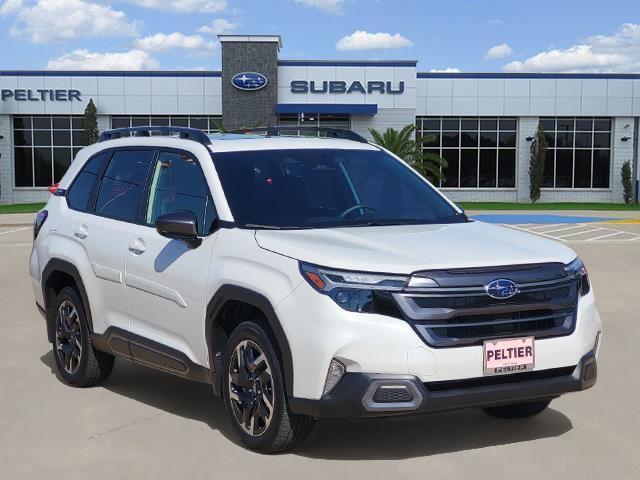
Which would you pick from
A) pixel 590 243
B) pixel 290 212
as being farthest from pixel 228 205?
pixel 590 243

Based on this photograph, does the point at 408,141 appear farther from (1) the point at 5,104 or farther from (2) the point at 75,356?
(2) the point at 75,356

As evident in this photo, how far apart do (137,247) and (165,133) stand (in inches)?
38.2

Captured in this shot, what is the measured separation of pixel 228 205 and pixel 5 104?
45.8 meters

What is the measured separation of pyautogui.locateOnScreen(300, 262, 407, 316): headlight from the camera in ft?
15.7

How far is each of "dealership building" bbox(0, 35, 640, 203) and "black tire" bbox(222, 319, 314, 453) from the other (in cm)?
4103

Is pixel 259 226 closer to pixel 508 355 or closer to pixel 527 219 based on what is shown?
pixel 508 355

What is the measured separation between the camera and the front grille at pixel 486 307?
481 centimetres

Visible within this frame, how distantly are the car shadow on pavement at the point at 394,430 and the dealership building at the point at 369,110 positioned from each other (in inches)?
1574

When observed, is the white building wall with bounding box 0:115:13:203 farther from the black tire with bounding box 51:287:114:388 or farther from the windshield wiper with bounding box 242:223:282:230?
the windshield wiper with bounding box 242:223:282:230

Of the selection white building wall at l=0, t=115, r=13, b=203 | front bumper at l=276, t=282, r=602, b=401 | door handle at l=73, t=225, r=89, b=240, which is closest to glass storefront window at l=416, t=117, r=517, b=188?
white building wall at l=0, t=115, r=13, b=203

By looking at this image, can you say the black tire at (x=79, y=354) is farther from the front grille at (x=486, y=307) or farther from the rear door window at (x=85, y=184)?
the front grille at (x=486, y=307)

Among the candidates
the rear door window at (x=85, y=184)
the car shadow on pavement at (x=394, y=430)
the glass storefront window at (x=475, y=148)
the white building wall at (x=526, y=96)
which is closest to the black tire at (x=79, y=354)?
the car shadow on pavement at (x=394, y=430)

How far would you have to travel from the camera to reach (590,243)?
67.4 feet

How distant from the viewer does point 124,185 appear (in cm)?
689
